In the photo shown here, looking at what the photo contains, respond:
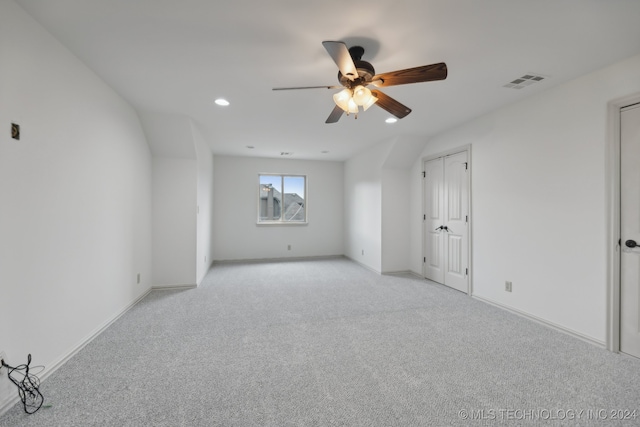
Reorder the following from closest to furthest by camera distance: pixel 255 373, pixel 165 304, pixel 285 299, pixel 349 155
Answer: pixel 255 373
pixel 165 304
pixel 285 299
pixel 349 155

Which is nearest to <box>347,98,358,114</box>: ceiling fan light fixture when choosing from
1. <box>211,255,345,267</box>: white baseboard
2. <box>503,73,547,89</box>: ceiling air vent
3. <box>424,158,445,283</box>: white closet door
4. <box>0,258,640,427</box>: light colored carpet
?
<box>503,73,547,89</box>: ceiling air vent

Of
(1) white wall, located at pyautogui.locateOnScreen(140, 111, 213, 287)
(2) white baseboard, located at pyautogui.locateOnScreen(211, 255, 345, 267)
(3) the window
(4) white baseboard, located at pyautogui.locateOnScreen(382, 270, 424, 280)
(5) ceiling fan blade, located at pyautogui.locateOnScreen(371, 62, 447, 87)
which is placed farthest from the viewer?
(3) the window

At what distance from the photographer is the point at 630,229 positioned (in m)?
2.21

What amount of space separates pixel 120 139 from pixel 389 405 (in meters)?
3.61

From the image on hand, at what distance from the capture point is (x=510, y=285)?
315cm

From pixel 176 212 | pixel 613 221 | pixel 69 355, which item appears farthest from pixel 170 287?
pixel 613 221

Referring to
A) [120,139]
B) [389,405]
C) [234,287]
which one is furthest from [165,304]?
[389,405]

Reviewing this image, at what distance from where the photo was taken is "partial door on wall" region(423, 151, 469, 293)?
3.84m

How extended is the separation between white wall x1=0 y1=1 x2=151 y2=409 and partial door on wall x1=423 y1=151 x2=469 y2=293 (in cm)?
438

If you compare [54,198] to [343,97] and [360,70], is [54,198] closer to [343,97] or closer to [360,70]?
[343,97]

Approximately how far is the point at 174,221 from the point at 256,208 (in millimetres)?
2397

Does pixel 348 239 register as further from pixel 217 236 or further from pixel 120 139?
pixel 120 139

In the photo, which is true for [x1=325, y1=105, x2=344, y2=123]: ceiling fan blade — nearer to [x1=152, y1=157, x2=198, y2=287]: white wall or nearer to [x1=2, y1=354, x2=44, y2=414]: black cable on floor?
[x1=152, y1=157, x2=198, y2=287]: white wall

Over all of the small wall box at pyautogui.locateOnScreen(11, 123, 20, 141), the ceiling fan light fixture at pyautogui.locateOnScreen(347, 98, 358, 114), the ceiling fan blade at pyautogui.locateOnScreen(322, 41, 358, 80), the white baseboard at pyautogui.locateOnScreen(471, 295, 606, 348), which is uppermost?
the ceiling fan blade at pyautogui.locateOnScreen(322, 41, 358, 80)
